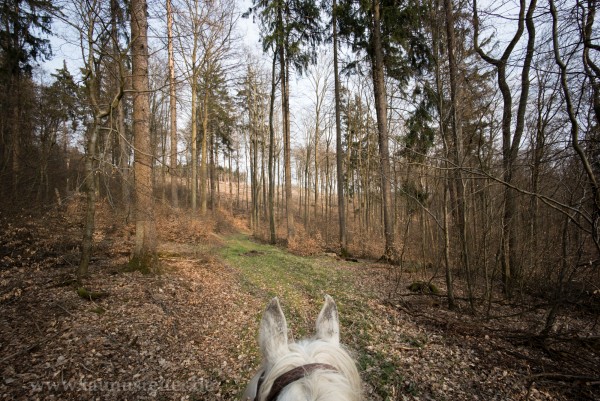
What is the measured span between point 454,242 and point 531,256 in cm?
208

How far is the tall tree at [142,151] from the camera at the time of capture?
6402 mm

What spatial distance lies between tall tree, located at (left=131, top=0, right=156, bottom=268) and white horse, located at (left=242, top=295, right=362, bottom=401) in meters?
6.12

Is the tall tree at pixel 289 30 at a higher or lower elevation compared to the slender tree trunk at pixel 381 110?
higher

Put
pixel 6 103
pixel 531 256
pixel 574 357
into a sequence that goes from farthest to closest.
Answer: pixel 6 103
pixel 531 256
pixel 574 357

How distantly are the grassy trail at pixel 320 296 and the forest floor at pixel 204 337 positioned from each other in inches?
1.2

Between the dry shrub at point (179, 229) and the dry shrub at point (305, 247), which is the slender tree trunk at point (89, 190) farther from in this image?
the dry shrub at point (305, 247)

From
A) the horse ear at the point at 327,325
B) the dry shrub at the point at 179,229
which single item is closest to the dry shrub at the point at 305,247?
the dry shrub at the point at 179,229

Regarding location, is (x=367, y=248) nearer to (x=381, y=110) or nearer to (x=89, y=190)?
(x=381, y=110)

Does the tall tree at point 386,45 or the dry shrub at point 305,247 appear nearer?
the tall tree at point 386,45

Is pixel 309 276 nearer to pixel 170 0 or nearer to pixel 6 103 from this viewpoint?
pixel 170 0

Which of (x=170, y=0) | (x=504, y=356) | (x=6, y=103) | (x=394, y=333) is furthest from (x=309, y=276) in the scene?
(x=6, y=103)

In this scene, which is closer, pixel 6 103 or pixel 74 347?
pixel 74 347

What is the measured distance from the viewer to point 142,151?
251 inches

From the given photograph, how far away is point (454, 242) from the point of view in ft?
24.4
